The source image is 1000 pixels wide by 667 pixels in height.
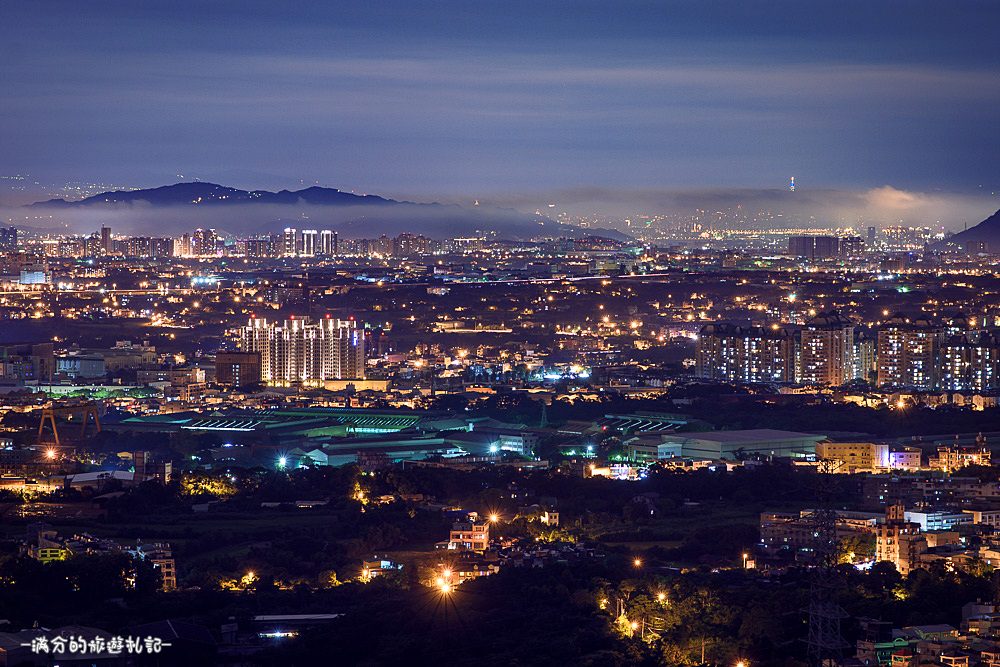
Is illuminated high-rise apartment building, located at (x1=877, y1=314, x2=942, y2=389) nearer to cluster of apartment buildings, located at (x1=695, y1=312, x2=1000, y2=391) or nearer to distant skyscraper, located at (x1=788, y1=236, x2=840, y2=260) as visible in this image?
cluster of apartment buildings, located at (x1=695, y1=312, x2=1000, y2=391)

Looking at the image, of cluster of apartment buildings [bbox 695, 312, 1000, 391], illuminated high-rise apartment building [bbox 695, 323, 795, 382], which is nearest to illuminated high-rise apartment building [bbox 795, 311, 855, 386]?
cluster of apartment buildings [bbox 695, 312, 1000, 391]

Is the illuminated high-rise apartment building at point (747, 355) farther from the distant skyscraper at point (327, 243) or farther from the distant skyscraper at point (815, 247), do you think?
the distant skyscraper at point (327, 243)

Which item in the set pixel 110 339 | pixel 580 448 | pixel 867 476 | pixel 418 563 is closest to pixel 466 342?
pixel 110 339

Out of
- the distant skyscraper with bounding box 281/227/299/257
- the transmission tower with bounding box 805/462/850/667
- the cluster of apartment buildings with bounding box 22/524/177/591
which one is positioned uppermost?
the distant skyscraper with bounding box 281/227/299/257

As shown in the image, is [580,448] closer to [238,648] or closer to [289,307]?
[238,648]

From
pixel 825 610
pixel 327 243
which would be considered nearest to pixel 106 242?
pixel 327 243

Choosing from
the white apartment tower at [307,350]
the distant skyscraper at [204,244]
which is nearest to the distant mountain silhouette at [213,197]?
the distant skyscraper at [204,244]
